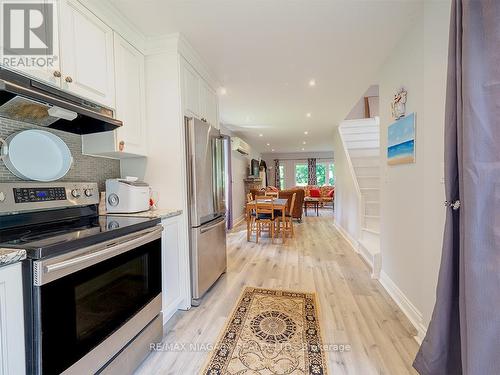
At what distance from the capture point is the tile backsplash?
134cm

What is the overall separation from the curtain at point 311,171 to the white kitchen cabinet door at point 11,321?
438 inches

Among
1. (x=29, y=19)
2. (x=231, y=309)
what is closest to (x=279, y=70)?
(x=29, y=19)

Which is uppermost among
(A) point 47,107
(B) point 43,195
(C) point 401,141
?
(A) point 47,107

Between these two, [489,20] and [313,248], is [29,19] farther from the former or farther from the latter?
[313,248]

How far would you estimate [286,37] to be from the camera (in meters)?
2.05

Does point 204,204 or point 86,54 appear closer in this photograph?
point 86,54

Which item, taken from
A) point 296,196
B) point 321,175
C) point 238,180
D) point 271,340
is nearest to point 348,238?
point 296,196

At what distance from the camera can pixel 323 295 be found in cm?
236

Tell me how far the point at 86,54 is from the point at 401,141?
245 centimetres

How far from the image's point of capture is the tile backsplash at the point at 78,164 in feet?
4.40

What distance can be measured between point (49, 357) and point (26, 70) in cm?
133

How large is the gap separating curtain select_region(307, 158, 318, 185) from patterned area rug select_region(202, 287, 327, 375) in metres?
9.40

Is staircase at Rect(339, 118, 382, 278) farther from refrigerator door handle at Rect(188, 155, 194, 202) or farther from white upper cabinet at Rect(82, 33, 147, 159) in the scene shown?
white upper cabinet at Rect(82, 33, 147, 159)

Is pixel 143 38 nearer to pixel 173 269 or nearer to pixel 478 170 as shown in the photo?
pixel 173 269
